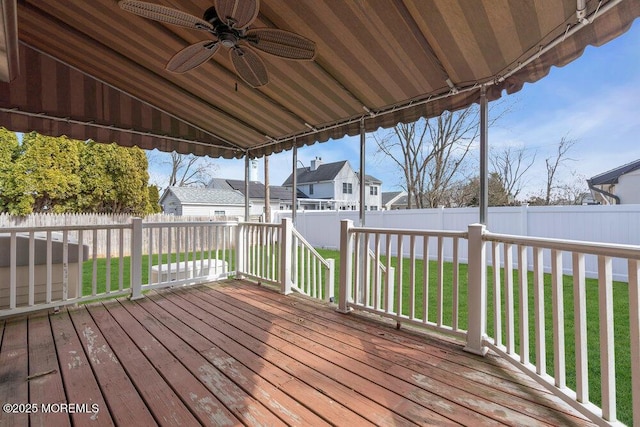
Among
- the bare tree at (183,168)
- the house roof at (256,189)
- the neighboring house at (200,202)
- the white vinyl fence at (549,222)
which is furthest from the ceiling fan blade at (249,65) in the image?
the bare tree at (183,168)

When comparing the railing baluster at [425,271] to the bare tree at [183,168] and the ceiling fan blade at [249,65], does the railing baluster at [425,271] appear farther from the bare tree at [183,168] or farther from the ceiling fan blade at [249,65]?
the bare tree at [183,168]

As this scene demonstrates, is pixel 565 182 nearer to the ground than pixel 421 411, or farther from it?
farther from it

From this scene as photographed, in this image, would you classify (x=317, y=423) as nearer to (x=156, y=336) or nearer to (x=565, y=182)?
(x=156, y=336)

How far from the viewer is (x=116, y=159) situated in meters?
11.1

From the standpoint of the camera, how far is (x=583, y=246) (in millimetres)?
1541

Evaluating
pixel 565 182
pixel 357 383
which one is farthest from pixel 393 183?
pixel 357 383

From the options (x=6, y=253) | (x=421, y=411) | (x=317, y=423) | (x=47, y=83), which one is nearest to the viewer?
(x=317, y=423)

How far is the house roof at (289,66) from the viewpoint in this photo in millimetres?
2082

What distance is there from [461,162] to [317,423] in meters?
13.1

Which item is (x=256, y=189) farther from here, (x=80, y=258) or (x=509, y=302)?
(x=509, y=302)

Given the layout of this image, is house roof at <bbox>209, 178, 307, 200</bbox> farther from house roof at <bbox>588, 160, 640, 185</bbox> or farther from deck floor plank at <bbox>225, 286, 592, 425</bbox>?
deck floor plank at <bbox>225, 286, 592, 425</bbox>

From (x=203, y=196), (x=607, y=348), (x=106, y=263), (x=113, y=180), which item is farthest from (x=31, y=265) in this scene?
(x=203, y=196)

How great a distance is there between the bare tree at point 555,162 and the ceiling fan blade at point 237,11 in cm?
1500

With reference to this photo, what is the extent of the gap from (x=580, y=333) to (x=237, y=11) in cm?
281
